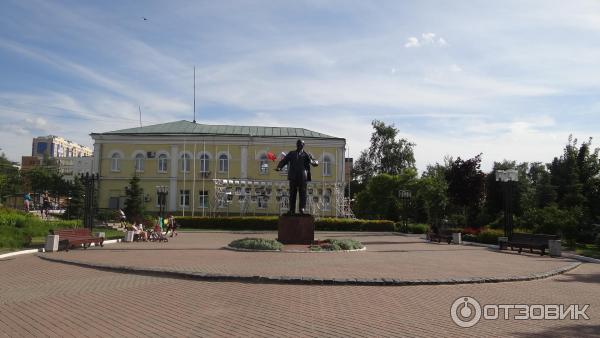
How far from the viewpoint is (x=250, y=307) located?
751 centimetres

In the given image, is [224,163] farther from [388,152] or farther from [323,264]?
[323,264]

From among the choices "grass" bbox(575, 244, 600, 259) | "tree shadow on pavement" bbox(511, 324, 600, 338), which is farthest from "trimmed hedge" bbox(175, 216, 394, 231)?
"tree shadow on pavement" bbox(511, 324, 600, 338)

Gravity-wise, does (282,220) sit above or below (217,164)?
below

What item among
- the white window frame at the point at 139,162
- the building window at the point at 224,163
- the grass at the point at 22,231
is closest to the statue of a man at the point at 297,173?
the grass at the point at 22,231

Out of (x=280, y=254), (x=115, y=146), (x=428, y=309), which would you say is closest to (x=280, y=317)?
(x=428, y=309)

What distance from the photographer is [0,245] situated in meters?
16.0

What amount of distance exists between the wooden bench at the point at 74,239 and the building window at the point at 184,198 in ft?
95.1

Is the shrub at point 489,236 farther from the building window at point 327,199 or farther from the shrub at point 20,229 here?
the building window at point 327,199

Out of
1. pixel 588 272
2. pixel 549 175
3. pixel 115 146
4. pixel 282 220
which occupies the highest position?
pixel 115 146

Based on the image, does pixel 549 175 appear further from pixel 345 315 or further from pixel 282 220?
pixel 345 315

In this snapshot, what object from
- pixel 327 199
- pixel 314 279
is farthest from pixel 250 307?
pixel 327 199

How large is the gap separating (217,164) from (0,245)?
32.8m

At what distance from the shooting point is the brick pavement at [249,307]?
621 cm

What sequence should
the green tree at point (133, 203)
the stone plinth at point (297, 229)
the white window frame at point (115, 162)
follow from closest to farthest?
1. the stone plinth at point (297, 229)
2. the green tree at point (133, 203)
3. the white window frame at point (115, 162)
